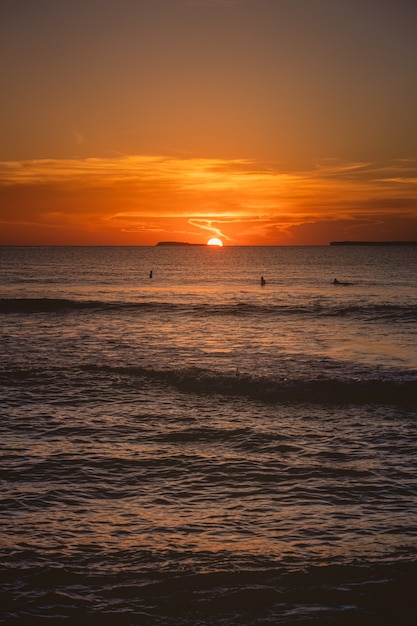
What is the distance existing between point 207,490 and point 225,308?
46503 mm

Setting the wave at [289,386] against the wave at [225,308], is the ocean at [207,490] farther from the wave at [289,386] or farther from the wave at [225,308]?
the wave at [225,308]

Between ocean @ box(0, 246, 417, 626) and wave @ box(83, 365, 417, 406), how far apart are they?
10 cm

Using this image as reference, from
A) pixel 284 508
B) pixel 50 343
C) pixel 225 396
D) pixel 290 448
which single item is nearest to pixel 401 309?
pixel 50 343

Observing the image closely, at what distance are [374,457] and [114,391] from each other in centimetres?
918

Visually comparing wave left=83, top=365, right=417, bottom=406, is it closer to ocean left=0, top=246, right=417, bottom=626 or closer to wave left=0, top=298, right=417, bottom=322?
ocean left=0, top=246, right=417, bottom=626

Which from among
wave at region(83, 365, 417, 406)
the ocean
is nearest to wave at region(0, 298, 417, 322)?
the ocean

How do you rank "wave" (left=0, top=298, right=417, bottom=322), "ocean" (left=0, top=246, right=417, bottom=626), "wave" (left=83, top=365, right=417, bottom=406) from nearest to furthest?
"ocean" (left=0, top=246, right=417, bottom=626) → "wave" (left=83, top=365, right=417, bottom=406) → "wave" (left=0, top=298, right=417, bottom=322)

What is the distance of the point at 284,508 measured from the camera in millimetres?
9938

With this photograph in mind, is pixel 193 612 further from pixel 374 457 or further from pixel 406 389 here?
pixel 406 389

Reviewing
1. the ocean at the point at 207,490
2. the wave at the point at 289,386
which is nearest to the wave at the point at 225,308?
the ocean at the point at 207,490

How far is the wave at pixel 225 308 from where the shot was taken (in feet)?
168

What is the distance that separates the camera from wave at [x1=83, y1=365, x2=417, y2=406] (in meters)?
19.0

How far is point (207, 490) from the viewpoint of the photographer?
1078 cm

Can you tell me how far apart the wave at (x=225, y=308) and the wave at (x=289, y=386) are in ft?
87.8
